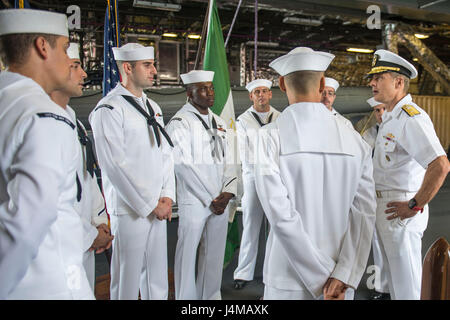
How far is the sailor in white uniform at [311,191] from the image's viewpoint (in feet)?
3.72

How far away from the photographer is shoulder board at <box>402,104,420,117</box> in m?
1.75

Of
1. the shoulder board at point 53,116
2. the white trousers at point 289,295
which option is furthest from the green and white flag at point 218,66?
the shoulder board at point 53,116

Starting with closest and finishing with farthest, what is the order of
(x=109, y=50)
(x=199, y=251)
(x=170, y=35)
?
(x=199, y=251)
(x=109, y=50)
(x=170, y=35)

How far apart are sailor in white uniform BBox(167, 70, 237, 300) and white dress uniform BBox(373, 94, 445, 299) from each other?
0.86 m

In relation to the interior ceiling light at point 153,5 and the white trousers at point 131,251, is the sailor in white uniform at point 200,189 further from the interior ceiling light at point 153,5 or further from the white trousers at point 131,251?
the interior ceiling light at point 153,5

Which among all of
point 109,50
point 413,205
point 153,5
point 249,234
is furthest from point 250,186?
point 153,5

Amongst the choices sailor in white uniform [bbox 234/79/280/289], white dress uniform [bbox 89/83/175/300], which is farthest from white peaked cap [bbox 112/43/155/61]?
sailor in white uniform [bbox 234/79/280/289]

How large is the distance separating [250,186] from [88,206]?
1.47m

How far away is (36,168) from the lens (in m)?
→ 0.71

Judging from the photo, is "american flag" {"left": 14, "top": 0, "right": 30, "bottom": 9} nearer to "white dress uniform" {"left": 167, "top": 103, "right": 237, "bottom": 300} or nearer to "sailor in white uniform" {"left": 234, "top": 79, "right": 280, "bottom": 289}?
"white dress uniform" {"left": 167, "top": 103, "right": 237, "bottom": 300}

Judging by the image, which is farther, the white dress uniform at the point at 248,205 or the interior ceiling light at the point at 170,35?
the interior ceiling light at the point at 170,35

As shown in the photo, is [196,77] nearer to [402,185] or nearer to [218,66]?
[218,66]

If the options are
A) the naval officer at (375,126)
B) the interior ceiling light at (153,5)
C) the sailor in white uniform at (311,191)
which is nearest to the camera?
the sailor in white uniform at (311,191)

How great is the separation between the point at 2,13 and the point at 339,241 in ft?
3.88
